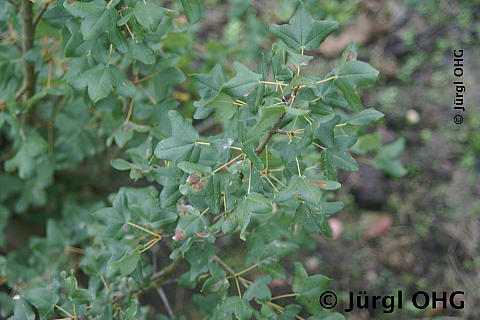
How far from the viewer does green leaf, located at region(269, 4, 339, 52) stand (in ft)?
2.82

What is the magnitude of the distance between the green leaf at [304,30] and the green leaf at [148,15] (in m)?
0.23

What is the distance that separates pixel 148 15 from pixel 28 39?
0.58m

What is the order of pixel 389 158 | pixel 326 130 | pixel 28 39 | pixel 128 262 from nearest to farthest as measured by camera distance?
1. pixel 326 130
2. pixel 128 262
3. pixel 28 39
4. pixel 389 158

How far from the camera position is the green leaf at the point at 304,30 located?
2.82 feet

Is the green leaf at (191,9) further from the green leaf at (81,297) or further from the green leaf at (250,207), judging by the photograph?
the green leaf at (81,297)

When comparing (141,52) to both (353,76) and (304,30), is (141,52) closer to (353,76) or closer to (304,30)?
(304,30)

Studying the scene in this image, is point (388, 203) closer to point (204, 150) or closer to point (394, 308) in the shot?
point (394, 308)

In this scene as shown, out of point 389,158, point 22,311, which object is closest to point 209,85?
point 22,311

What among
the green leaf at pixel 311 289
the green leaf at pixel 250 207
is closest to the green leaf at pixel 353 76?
the green leaf at pixel 250 207

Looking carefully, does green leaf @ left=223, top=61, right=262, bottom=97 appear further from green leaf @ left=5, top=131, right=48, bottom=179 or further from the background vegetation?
green leaf @ left=5, top=131, right=48, bottom=179

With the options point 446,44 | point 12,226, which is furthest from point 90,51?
point 446,44

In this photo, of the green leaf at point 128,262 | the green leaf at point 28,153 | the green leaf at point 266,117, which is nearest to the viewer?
the green leaf at point 266,117

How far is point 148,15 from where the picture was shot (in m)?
0.83

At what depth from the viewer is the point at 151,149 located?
1.17 metres
